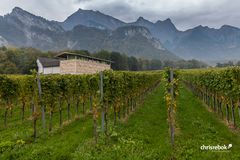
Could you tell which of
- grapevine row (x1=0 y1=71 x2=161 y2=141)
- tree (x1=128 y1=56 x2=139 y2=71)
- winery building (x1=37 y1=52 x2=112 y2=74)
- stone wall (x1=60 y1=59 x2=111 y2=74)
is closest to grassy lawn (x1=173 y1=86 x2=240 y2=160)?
grapevine row (x1=0 y1=71 x2=161 y2=141)

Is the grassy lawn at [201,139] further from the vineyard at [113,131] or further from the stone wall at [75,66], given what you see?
the stone wall at [75,66]

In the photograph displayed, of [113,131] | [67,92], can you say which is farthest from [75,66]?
[113,131]

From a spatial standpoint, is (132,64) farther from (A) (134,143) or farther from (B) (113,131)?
(A) (134,143)

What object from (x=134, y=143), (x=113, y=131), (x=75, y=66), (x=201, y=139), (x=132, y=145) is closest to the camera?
(x=132, y=145)

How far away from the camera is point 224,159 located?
331 inches

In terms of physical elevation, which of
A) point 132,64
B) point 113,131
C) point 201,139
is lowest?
point 201,139

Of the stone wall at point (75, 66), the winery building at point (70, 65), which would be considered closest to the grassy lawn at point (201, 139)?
the winery building at point (70, 65)

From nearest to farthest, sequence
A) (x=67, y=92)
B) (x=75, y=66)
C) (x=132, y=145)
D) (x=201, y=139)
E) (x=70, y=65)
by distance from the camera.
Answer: (x=132, y=145), (x=201, y=139), (x=67, y=92), (x=75, y=66), (x=70, y=65)

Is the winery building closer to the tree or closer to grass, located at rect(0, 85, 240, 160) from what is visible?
grass, located at rect(0, 85, 240, 160)

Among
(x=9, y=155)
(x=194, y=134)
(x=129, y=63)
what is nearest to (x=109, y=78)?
(x=194, y=134)

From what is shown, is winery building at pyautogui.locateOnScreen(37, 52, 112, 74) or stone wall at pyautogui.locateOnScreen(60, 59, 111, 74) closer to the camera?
stone wall at pyautogui.locateOnScreen(60, 59, 111, 74)

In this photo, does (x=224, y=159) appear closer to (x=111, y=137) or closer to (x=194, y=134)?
(x=194, y=134)

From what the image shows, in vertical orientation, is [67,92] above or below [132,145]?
above

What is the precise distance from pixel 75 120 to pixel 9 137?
502cm
